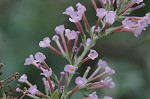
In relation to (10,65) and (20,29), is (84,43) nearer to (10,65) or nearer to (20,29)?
(10,65)

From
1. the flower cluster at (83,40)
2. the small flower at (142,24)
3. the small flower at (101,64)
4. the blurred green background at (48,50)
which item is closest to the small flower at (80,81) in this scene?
the flower cluster at (83,40)

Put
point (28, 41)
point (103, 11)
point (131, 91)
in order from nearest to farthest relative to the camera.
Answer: point (103, 11) < point (131, 91) < point (28, 41)

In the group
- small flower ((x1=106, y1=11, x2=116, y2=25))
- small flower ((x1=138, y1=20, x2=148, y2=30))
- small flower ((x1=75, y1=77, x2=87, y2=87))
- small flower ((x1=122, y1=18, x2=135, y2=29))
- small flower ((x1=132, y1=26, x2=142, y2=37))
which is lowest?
small flower ((x1=75, y1=77, x2=87, y2=87))

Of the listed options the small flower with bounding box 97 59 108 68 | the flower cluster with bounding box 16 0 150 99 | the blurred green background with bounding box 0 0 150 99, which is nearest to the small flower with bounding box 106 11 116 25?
the flower cluster with bounding box 16 0 150 99

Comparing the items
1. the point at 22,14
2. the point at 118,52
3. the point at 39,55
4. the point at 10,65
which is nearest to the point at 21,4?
the point at 22,14

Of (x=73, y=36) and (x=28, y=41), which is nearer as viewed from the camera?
(x=73, y=36)

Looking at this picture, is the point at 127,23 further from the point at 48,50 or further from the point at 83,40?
the point at 48,50

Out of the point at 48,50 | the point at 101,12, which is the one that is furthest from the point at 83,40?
the point at 48,50

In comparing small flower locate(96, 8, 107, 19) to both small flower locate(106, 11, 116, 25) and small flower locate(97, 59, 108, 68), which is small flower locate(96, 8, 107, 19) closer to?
small flower locate(106, 11, 116, 25)
